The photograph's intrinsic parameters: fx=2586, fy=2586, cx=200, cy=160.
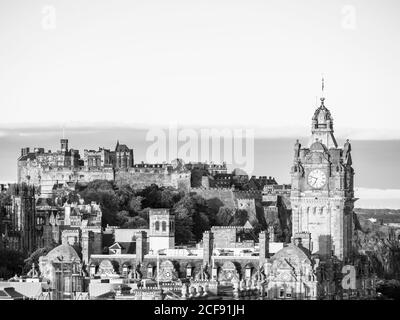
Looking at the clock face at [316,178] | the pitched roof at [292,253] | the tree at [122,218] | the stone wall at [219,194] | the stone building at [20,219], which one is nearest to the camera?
the pitched roof at [292,253]

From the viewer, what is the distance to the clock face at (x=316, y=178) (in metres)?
82.3

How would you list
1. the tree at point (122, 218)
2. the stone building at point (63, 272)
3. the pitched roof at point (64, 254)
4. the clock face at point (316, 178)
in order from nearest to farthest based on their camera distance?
the stone building at point (63, 272), the pitched roof at point (64, 254), the clock face at point (316, 178), the tree at point (122, 218)

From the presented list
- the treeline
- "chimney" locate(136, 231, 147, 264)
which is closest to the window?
"chimney" locate(136, 231, 147, 264)

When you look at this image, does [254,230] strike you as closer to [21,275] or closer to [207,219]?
[207,219]

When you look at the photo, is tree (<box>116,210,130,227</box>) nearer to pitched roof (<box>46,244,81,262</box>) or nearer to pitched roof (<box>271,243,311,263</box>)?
pitched roof (<box>46,244,81,262</box>)

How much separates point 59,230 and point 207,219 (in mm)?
8725

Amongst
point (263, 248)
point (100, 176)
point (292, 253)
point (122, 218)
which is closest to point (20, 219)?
point (122, 218)

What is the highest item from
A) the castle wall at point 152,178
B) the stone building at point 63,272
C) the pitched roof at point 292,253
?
the castle wall at point 152,178

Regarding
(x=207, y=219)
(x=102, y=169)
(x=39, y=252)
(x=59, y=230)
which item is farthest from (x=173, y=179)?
(x=39, y=252)

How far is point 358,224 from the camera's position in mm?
89562

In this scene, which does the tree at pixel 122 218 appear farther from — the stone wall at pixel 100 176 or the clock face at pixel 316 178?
the clock face at pixel 316 178

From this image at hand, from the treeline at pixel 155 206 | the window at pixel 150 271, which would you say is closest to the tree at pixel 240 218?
the treeline at pixel 155 206

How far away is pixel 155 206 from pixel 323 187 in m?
19.4

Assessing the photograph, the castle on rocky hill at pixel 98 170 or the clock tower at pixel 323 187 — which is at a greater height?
the castle on rocky hill at pixel 98 170
